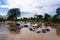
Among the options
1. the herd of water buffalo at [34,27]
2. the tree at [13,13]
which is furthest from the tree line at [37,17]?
the herd of water buffalo at [34,27]

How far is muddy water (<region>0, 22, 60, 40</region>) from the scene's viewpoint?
2.71 meters

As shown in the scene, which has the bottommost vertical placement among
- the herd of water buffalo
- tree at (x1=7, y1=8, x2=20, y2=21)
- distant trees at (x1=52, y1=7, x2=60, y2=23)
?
the herd of water buffalo

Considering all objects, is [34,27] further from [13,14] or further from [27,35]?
[13,14]

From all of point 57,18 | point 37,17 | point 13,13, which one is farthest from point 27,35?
point 57,18

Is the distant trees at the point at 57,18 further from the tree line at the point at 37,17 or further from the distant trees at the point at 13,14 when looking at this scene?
the distant trees at the point at 13,14

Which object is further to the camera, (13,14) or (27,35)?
(13,14)

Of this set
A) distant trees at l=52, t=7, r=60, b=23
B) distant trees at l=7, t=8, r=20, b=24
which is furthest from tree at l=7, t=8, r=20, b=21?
distant trees at l=52, t=7, r=60, b=23

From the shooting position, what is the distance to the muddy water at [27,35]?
2.71 m

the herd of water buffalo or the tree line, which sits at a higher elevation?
the tree line

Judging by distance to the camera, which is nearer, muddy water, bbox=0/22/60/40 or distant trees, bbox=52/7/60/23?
muddy water, bbox=0/22/60/40

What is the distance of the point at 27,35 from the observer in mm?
2740

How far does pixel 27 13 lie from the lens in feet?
9.36

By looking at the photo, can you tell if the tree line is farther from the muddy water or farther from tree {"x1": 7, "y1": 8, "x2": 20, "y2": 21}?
the muddy water

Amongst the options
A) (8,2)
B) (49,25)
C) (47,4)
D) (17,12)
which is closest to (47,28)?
(49,25)
